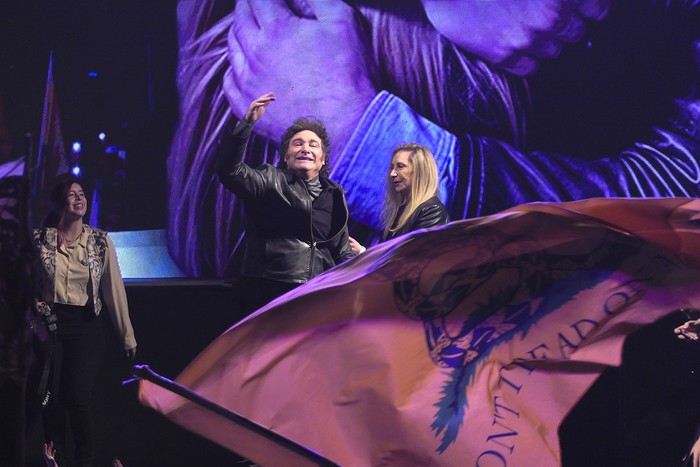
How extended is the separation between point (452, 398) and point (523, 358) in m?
0.18

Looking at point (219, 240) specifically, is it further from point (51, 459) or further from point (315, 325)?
point (315, 325)

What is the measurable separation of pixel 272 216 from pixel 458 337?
7.48 feet

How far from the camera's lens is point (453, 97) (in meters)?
5.14

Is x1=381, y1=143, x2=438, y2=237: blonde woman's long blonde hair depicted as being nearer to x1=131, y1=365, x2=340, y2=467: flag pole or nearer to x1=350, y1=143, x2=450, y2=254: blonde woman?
x1=350, y1=143, x2=450, y2=254: blonde woman

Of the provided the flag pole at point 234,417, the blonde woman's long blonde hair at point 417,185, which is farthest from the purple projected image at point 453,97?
the flag pole at point 234,417

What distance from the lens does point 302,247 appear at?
3945 millimetres

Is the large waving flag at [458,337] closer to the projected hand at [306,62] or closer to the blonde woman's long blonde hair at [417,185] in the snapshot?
the blonde woman's long blonde hair at [417,185]

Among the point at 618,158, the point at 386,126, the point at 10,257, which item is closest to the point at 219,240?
the point at 386,126

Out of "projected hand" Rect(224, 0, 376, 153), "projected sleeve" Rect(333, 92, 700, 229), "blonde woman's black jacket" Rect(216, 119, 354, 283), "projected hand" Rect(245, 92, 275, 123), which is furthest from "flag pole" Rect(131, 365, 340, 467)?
"projected hand" Rect(224, 0, 376, 153)

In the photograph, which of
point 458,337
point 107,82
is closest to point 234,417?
point 458,337

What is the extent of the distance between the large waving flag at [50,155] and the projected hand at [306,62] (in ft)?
4.15

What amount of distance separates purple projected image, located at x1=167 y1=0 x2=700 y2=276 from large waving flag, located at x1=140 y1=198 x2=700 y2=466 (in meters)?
3.30

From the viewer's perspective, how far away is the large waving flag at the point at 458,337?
1664 mm

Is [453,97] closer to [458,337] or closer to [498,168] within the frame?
[498,168]
